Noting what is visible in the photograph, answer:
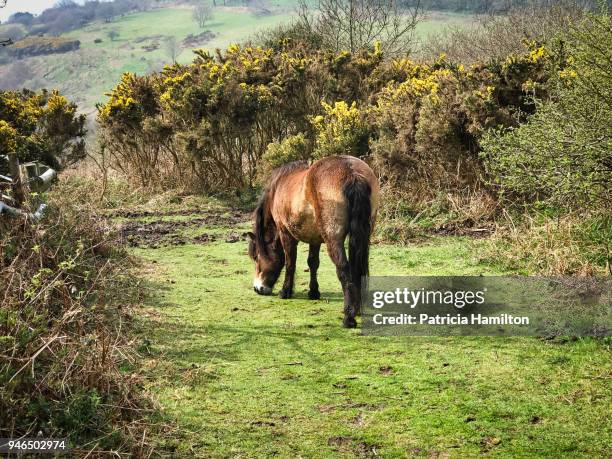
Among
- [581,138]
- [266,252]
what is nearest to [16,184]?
[266,252]

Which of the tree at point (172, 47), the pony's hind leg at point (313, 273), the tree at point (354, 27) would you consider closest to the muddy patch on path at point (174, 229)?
the pony's hind leg at point (313, 273)

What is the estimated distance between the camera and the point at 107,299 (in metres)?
7.21

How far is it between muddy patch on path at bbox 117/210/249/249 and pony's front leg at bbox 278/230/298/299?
372 centimetres

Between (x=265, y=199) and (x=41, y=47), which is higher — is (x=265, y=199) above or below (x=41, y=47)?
below

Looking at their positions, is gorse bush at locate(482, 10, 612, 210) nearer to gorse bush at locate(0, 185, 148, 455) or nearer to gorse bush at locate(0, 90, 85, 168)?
gorse bush at locate(0, 185, 148, 455)

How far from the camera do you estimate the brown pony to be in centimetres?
676

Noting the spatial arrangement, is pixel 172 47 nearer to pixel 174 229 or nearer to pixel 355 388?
pixel 174 229

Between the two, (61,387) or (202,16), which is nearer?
(61,387)

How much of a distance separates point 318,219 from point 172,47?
98.6 metres

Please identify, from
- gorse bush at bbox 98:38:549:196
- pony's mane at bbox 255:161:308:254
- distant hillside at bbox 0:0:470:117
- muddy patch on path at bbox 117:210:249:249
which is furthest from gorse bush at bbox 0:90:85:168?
distant hillside at bbox 0:0:470:117

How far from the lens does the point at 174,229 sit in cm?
1380

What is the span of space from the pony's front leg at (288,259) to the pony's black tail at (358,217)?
5.21 ft

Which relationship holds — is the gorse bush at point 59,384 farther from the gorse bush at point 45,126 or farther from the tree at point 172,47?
the tree at point 172,47

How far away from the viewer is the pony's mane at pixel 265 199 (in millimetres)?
8280
